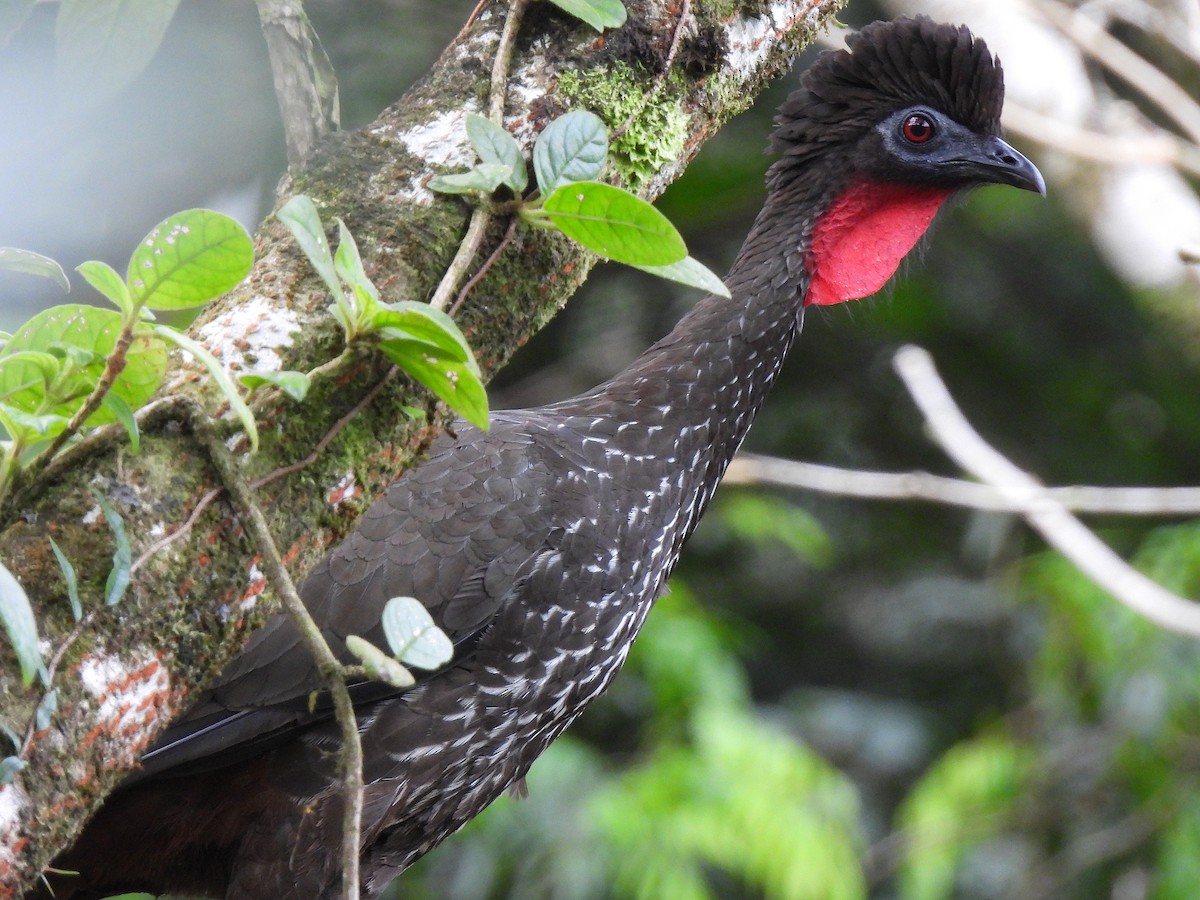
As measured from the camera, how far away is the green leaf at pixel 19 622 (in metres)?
1.14

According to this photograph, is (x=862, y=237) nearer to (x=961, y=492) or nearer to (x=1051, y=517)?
(x=961, y=492)

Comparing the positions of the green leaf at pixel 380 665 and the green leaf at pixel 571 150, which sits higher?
the green leaf at pixel 571 150

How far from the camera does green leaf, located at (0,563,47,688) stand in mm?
1136

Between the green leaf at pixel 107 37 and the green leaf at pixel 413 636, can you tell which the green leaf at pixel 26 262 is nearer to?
the green leaf at pixel 107 37

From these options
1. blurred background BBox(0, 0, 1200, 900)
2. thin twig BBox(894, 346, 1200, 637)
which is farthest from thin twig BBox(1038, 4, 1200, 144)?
thin twig BBox(894, 346, 1200, 637)

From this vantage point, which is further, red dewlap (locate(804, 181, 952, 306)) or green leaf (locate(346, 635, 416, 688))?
red dewlap (locate(804, 181, 952, 306))

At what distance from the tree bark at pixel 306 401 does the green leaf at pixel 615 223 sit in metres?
0.25

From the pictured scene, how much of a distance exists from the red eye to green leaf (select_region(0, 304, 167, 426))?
6.09 ft

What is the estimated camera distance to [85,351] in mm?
1244

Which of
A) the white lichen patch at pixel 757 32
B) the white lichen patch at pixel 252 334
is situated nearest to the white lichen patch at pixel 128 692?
the white lichen patch at pixel 252 334

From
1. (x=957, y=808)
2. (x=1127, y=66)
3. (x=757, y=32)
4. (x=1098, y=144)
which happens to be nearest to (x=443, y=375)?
(x=757, y=32)

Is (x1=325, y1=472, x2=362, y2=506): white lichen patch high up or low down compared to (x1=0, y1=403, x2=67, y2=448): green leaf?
down

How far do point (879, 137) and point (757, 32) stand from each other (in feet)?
2.68

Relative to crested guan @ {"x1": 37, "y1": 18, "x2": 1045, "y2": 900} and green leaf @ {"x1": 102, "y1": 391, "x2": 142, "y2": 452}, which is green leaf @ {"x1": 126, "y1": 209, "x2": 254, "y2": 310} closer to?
green leaf @ {"x1": 102, "y1": 391, "x2": 142, "y2": 452}
